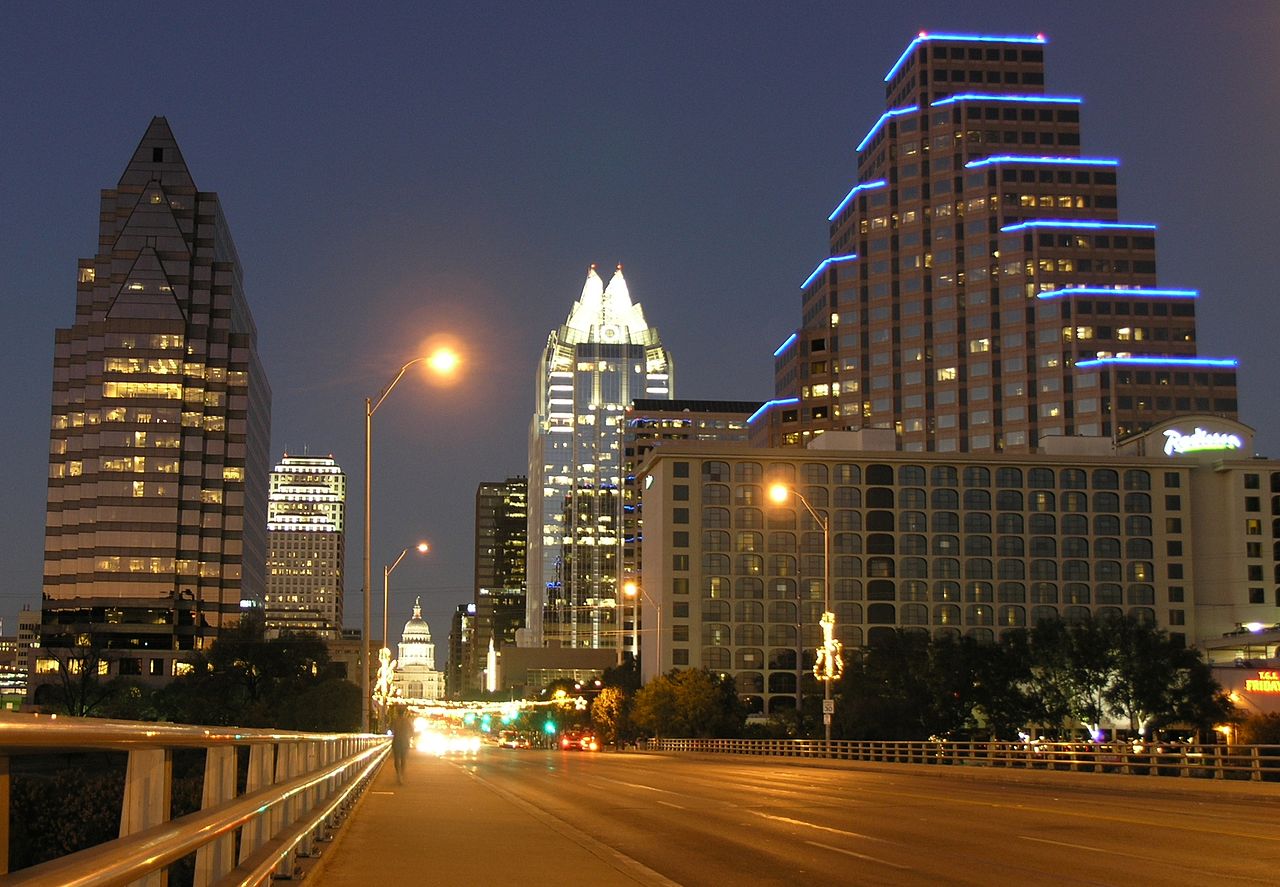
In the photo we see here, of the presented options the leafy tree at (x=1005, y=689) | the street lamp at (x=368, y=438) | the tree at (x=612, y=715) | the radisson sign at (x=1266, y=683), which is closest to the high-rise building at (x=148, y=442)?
the tree at (x=612, y=715)

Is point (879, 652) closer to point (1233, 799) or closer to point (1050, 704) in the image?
point (1050, 704)

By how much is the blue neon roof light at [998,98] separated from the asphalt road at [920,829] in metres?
163

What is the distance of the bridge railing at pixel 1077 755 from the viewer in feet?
129

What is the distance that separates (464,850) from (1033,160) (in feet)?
602

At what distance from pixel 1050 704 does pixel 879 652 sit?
48.2ft

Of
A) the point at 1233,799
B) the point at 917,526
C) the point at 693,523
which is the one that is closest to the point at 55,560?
the point at 693,523

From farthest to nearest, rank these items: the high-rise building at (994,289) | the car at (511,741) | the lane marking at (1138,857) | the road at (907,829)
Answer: the high-rise building at (994,289), the car at (511,741), the road at (907,829), the lane marking at (1138,857)

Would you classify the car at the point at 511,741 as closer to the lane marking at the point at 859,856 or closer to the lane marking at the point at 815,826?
the lane marking at the point at 815,826

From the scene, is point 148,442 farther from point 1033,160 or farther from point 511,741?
point 1033,160

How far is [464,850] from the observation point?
1889cm

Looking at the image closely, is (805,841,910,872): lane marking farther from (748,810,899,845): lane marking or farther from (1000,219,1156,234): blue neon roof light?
(1000,219,1156,234): blue neon roof light

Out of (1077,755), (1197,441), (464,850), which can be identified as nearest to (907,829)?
(464,850)

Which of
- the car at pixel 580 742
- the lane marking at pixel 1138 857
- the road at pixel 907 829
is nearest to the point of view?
A: the lane marking at pixel 1138 857

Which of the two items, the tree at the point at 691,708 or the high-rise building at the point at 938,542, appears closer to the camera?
the tree at the point at 691,708
